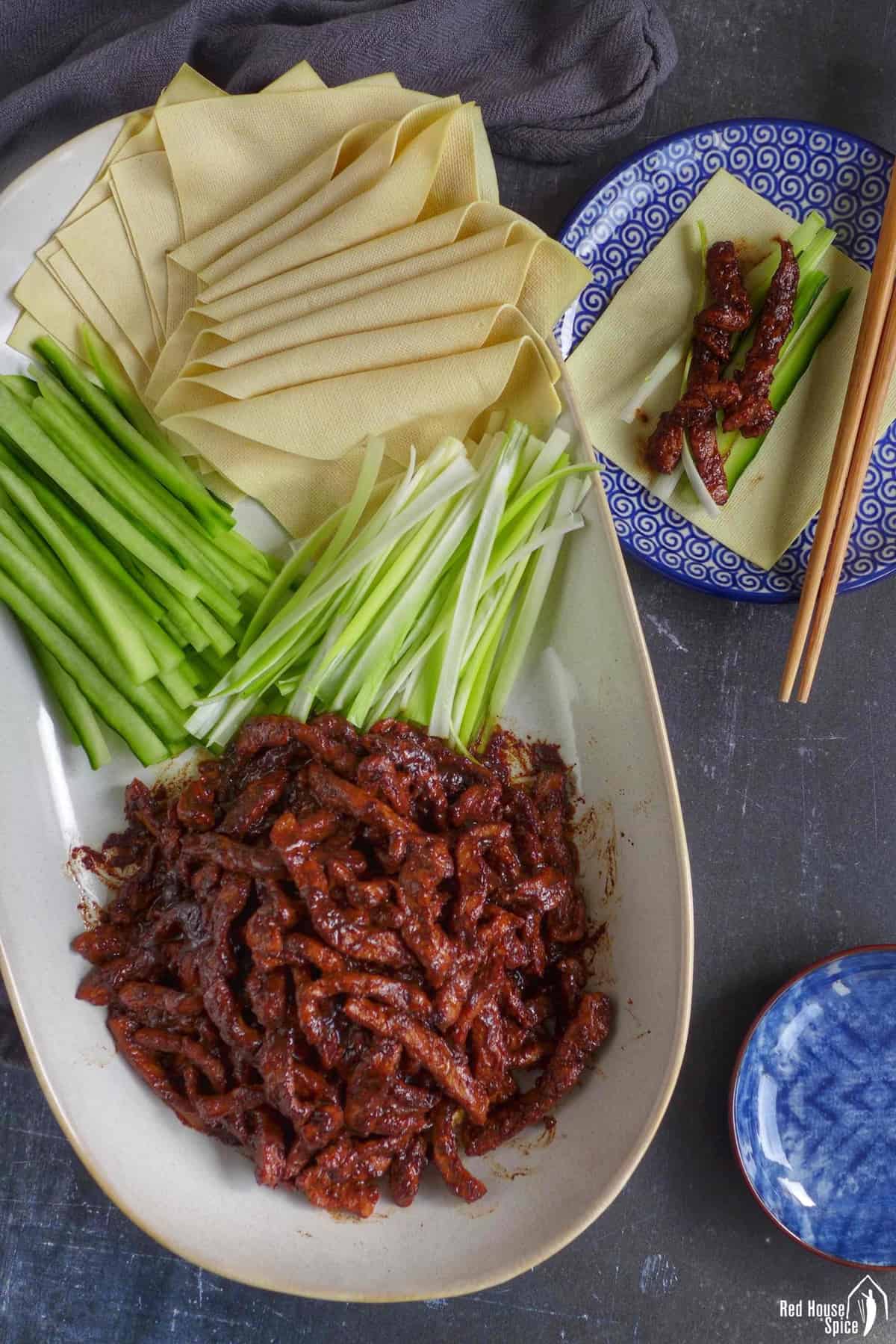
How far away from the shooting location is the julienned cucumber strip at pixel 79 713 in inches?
93.4

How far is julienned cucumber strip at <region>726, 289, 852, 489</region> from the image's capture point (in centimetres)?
262

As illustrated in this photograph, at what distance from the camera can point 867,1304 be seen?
2.65m

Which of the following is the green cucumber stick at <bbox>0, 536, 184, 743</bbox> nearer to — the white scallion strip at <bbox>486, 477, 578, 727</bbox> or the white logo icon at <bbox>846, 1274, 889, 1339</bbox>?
the white scallion strip at <bbox>486, 477, 578, 727</bbox>

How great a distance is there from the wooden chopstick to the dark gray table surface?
0.26m

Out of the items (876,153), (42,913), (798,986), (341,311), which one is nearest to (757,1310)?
(798,986)

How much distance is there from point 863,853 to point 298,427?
1938 millimetres

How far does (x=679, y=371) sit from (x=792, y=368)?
1.01 feet

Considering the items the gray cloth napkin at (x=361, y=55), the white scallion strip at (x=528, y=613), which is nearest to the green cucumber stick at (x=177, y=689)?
the white scallion strip at (x=528, y=613)

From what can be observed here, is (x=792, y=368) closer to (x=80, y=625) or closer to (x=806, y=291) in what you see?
(x=806, y=291)

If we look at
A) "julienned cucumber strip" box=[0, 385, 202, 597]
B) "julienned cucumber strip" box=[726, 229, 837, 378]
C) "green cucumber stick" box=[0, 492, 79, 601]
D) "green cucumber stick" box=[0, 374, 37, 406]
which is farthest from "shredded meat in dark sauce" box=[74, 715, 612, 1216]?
"julienned cucumber strip" box=[726, 229, 837, 378]

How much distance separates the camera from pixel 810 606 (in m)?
2.51

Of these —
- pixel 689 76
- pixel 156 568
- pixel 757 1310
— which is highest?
pixel 689 76

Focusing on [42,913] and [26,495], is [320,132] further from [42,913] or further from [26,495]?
[42,913]

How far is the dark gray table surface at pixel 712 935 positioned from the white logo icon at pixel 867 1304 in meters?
0.03
